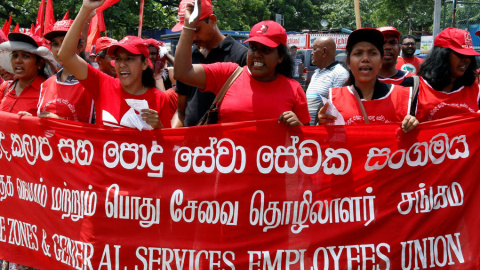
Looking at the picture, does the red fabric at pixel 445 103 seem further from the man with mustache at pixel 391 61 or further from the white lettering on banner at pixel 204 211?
the white lettering on banner at pixel 204 211

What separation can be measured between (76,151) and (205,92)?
95cm

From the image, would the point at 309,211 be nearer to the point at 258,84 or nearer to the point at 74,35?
the point at 258,84

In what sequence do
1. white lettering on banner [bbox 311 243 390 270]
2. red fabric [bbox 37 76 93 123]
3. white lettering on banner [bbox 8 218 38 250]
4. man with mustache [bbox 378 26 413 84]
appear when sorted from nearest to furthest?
white lettering on banner [bbox 311 243 390 270], white lettering on banner [bbox 8 218 38 250], red fabric [bbox 37 76 93 123], man with mustache [bbox 378 26 413 84]

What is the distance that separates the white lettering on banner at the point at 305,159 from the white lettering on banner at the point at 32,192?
4.98 feet

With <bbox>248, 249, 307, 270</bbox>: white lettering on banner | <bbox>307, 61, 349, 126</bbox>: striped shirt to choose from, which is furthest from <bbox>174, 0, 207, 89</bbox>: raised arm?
<bbox>307, 61, 349, 126</bbox>: striped shirt

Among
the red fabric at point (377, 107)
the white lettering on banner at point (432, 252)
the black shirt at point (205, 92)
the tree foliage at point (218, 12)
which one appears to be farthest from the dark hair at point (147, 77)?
the tree foliage at point (218, 12)

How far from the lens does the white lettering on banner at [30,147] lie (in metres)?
4.11

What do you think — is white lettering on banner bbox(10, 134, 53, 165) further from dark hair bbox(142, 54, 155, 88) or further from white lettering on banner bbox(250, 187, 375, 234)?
white lettering on banner bbox(250, 187, 375, 234)

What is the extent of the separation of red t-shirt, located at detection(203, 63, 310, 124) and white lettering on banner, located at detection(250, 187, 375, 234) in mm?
537

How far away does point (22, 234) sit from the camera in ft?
14.1

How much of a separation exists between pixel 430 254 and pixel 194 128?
161 centimetres

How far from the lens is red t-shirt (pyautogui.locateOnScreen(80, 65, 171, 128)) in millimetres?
3900

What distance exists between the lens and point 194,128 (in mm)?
3752

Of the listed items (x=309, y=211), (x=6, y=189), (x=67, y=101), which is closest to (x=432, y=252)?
(x=309, y=211)
